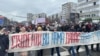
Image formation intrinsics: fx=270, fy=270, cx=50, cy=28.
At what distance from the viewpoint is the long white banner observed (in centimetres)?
1009

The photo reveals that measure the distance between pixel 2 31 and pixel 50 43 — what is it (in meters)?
2.92

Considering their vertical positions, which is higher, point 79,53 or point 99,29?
point 99,29

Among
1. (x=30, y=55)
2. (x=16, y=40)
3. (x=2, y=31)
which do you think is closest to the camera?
(x=2, y=31)

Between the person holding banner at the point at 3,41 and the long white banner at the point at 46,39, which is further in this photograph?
the long white banner at the point at 46,39

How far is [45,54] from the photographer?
13.5 m

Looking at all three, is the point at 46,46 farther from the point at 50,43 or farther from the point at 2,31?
the point at 2,31

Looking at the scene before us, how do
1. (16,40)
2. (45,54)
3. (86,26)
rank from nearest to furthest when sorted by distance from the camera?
(16,40) < (45,54) < (86,26)

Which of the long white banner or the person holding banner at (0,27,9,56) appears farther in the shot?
the long white banner

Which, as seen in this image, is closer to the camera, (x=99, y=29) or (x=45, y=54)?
(x=45, y=54)

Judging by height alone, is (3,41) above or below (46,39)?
above

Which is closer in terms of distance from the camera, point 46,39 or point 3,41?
point 3,41

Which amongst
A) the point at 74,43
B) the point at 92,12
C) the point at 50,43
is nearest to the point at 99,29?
the point at 74,43

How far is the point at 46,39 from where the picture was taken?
36.9 feet

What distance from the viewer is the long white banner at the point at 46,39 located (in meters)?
10.1
